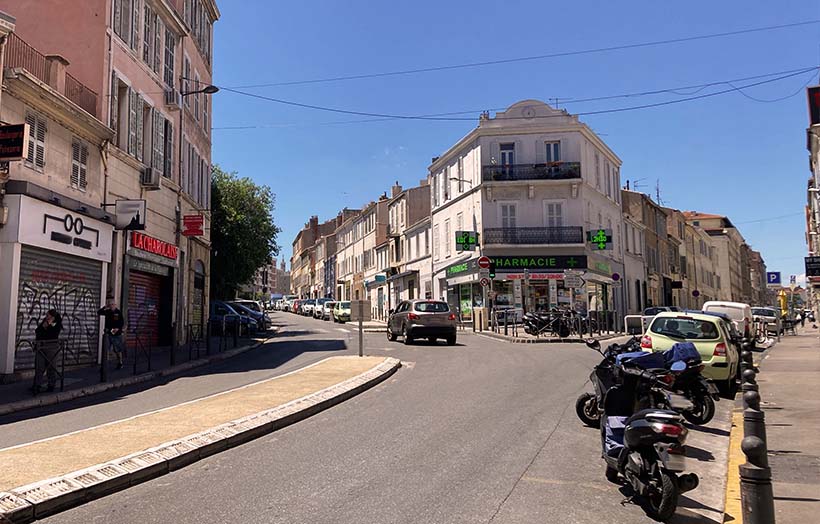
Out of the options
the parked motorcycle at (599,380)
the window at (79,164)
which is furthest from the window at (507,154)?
the parked motorcycle at (599,380)

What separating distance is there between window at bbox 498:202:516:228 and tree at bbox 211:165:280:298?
1359 cm

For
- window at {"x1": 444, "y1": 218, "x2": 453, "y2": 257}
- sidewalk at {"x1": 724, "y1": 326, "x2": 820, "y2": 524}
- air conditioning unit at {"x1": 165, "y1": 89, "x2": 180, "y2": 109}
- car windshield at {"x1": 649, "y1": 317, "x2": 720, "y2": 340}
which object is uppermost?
air conditioning unit at {"x1": 165, "y1": 89, "x2": 180, "y2": 109}

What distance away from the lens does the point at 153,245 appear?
Result: 19.7 metres

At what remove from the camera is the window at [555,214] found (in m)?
36.5

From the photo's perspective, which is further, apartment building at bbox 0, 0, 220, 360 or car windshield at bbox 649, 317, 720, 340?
apartment building at bbox 0, 0, 220, 360

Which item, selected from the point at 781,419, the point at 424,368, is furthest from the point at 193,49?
the point at 781,419

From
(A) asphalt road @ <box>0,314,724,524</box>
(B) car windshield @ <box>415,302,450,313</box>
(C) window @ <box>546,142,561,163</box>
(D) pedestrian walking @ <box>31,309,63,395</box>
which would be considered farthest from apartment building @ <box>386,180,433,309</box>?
(A) asphalt road @ <box>0,314,724,524</box>

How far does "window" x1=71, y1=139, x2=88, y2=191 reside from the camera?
15.1 m

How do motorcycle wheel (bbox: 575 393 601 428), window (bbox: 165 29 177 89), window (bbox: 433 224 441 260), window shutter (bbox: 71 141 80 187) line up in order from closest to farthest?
motorcycle wheel (bbox: 575 393 601 428) → window shutter (bbox: 71 141 80 187) → window (bbox: 165 29 177 89) → window (bbox: 433 224 441 260)

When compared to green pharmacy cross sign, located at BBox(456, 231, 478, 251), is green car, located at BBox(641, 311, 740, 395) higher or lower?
lower

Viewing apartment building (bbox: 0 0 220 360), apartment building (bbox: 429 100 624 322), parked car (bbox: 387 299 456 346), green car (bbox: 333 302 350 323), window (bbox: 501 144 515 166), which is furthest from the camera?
green car (bbox: 333 302 350 323)

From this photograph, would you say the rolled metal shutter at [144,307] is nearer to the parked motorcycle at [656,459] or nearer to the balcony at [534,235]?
the parked motorcycle at [656,459]

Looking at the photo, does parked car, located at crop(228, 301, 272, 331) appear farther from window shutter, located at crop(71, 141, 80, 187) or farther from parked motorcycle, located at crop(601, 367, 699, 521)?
parked motorcycle, located at crop(601, 367, 699, 521)

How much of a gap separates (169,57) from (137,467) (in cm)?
1947
